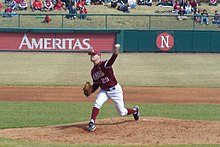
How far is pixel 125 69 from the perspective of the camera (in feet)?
81.6

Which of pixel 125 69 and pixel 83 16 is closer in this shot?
pixel 125 69

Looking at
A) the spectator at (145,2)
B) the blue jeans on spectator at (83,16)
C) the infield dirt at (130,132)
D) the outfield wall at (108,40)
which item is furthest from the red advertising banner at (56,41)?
the infield dirt at (130,132)

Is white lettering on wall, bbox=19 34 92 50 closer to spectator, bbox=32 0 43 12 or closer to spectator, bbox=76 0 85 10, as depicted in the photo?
spectator, bbox=76 0 85 10

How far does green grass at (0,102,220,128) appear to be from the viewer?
42.5 feet

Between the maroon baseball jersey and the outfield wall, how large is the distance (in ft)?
69.2

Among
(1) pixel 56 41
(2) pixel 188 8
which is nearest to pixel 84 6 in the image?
(2) pixel 188 8

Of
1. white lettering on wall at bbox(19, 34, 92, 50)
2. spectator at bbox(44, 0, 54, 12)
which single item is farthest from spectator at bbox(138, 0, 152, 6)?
white lettering on wall at bbox(19, 34, 92, 50)

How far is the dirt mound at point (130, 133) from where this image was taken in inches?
406

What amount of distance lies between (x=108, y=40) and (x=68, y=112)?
1834cm

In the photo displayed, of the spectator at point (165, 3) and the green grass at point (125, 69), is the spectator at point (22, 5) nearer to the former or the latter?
the green grass at point (125, 69)

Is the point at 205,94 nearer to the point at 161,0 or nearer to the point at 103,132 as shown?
the point at 103,132

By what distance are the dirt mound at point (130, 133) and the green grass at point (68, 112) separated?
112 cm

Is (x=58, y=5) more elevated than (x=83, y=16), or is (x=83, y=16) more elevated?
(x=58, y=5)

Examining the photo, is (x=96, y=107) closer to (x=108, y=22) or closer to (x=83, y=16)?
(x=83, y=16)
